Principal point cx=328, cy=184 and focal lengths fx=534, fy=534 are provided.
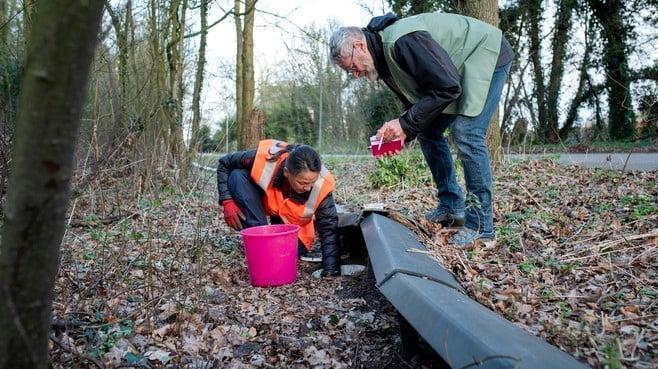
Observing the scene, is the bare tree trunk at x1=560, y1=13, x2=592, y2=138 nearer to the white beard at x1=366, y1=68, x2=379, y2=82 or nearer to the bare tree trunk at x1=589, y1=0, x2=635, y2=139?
the bare tree trunk at x1=589, y1=0, x2=635, y2=139

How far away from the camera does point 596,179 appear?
584 cm

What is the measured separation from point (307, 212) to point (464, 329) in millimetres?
2358

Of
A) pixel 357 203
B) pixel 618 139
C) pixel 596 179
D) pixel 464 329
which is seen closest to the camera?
pixel 464 329

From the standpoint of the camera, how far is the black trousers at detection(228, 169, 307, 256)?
4.20 metres

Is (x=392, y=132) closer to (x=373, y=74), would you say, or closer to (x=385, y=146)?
(x=385, y=146)

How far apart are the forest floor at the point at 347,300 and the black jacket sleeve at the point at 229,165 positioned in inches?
20.8

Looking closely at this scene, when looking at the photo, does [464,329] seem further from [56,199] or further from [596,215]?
[596,215]

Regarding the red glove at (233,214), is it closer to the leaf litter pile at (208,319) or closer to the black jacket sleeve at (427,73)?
the leaf litter pile at (208,319)

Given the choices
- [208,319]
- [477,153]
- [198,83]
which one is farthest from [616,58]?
[208,319]

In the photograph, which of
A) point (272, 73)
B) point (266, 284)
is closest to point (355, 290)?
point (266, 284)

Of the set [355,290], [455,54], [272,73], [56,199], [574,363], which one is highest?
[272,73]

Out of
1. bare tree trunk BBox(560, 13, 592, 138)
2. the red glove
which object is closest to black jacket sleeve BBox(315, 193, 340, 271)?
the red glove

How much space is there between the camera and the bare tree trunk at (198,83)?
7.64m

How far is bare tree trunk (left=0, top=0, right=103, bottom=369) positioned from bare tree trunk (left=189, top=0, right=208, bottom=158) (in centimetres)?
631
